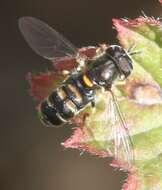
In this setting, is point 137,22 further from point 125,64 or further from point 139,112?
point 139,112

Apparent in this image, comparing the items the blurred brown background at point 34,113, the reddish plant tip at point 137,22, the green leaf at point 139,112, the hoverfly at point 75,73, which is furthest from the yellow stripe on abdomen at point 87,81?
the blurred brown background at point 34,113

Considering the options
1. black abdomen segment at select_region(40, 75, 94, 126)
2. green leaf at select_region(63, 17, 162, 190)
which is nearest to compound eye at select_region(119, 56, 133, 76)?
green leaf at select_region(63, 17, 162, 190)

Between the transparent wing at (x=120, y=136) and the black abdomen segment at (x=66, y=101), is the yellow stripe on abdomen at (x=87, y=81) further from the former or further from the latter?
the transparent wing at (x=120, y=136)

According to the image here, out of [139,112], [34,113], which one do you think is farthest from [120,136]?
[34,113]

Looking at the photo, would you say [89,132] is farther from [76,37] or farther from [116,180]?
[76,37]

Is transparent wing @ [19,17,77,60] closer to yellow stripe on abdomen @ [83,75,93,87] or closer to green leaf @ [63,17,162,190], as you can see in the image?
yellow stripe on abdomen @ [83,75,93,87]

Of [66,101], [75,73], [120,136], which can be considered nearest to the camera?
[120,136]

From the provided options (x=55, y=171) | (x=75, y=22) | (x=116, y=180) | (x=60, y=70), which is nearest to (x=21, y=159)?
(x=55, y=171)
